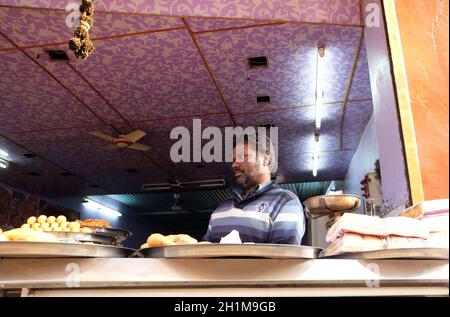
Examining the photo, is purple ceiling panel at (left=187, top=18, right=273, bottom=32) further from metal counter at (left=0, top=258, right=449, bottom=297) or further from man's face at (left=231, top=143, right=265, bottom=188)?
metal counter at (left=0, top=258, right=449, bottom=297)

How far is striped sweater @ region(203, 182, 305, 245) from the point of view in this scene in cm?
209

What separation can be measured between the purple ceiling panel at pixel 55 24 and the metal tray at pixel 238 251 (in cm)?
297

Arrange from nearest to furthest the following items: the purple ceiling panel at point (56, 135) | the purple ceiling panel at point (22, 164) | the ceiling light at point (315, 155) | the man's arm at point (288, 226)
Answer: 1. the man's arm at point (288, 226)
2. the purple ceiling panel at point (56, 135)
3. the ceiling light at point (315, 155)
4. the purple ceiling panel at point (22, 164)

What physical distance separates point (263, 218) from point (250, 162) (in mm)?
454

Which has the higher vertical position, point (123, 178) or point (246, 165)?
point (123, 178)

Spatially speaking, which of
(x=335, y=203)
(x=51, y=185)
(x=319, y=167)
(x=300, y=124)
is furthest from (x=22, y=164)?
(x=335, y=203)

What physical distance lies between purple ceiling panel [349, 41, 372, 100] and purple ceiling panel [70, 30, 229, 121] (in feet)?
5.48

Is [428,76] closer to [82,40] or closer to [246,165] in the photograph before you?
[82,40]

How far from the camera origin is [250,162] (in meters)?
2.57

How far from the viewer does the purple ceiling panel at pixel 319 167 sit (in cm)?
736

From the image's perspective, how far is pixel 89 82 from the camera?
465cm

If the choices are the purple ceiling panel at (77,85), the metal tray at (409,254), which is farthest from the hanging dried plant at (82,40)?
the purple ceiling panel at (77,85)

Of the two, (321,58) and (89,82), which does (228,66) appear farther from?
(89,82)

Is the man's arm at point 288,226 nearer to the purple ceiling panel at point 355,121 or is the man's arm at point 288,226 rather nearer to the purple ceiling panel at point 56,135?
the purple ceiling panel at point 355,121
